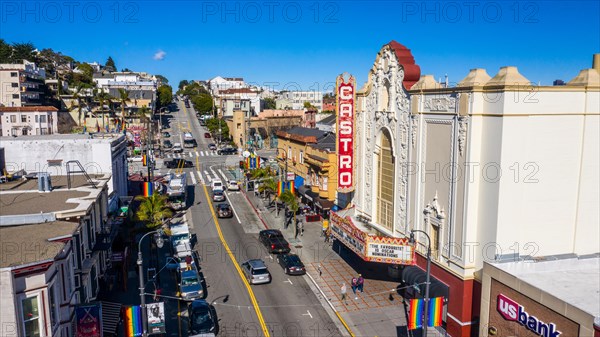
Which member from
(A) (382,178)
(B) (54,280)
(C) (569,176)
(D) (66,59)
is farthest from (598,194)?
(D) (66,59)

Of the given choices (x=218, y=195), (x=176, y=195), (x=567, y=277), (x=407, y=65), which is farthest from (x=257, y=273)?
(x=218, y=195)

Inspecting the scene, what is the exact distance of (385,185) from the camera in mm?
32719

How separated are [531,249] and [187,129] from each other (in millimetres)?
108409

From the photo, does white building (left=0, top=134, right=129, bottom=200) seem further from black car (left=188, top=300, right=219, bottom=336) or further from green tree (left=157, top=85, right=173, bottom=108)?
green tree (left=157, top=85, right=173, bottom=108)

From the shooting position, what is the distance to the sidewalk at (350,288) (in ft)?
86.1

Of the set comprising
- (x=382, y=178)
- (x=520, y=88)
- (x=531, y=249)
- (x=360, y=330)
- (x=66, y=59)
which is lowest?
(x=360, y=330)

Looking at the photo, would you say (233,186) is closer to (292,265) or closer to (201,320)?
(292,265)

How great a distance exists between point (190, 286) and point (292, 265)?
301 inches

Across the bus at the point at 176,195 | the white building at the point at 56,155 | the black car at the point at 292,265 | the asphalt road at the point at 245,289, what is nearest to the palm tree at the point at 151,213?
the white building at the point at 56,155

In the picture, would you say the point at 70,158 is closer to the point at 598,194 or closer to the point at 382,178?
the point at 382,178

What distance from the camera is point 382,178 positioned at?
3306 centimetres

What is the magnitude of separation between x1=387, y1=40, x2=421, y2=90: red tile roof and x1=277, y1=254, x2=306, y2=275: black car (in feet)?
47.8

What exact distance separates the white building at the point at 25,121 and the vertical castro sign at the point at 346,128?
6107 cm

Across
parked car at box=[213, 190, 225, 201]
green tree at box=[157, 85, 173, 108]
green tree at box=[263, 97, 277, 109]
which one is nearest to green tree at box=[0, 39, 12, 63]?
green tree at box=[157, 85, 173, 108]
